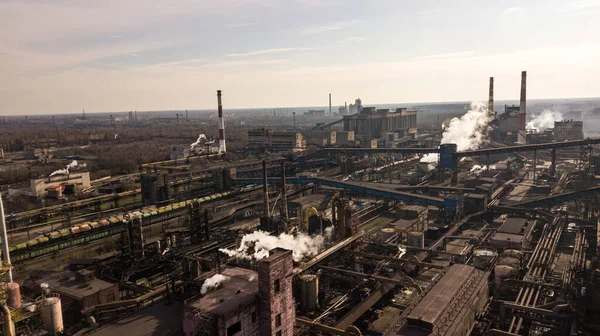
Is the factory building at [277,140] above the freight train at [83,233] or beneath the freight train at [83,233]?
above

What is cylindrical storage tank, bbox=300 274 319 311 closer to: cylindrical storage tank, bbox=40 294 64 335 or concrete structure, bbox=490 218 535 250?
cylindrical storage tank, bbox=40 294 64 335

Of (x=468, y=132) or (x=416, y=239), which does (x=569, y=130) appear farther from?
(x=416, y=239)

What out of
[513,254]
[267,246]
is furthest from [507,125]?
[267,246]

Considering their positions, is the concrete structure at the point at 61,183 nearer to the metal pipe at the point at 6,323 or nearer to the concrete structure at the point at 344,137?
the metal pipe at the point at 6,323

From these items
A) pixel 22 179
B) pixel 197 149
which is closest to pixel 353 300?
pixel 22 179

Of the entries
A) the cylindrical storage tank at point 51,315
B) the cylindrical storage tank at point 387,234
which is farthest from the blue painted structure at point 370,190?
the cylindrical storage tank at point 51,315

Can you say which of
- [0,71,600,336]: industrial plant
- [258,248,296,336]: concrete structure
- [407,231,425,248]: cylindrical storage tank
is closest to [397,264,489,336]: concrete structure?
[0,71,600,336]: industrial plant
